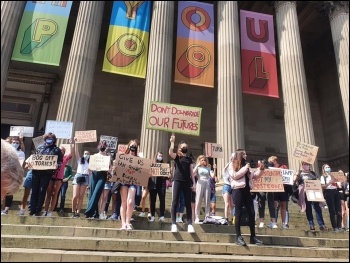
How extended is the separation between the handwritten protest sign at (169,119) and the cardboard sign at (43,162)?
280 centimetres

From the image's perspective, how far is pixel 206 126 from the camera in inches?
859

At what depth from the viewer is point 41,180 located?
24.2 ft

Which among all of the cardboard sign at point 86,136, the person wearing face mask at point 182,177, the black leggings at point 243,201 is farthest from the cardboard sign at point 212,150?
the black leggings at point 243,201

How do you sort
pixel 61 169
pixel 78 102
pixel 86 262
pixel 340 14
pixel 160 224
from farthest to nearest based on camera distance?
pixel 340 14
pixel 78 102
pixel 61 169
pixel 160 224
pixel 86 262

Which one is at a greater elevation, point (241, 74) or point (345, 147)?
point (241, 74)

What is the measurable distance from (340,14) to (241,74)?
25.5 feet

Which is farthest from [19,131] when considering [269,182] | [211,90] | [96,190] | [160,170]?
[211,90]

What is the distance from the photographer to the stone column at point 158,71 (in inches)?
543

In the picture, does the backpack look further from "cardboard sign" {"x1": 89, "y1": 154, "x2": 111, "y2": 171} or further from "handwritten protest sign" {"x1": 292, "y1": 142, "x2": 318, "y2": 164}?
"handwritten protest sign" {"x1": 292, "y1": 142, "x2": 318, "y2": 164}

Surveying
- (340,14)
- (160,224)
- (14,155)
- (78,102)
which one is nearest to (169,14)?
(78,102)

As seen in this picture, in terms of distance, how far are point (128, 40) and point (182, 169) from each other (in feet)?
31.9

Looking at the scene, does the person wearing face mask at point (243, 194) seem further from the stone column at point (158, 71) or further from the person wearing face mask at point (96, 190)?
the stone column at point (158, 71)

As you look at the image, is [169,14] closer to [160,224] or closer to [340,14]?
[340,14]

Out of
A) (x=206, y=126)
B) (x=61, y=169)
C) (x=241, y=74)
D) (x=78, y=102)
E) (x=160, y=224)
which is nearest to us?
(x=160, y=224)
